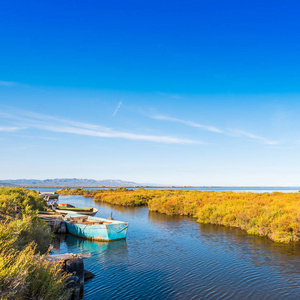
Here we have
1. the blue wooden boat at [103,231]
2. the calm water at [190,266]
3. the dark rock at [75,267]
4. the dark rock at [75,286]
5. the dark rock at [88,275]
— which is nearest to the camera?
the dark rock at [75,286]

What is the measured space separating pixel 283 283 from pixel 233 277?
8.61 ft

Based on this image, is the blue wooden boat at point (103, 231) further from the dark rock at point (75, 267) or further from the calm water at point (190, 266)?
the dark rock at point (75, 267)

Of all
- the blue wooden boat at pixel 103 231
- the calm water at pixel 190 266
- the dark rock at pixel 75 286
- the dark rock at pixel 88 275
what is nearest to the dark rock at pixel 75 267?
the dark rock at pixel 75 286

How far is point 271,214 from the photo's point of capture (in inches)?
987

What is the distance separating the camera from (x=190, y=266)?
1595 cm

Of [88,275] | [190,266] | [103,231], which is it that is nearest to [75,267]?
[88,275]

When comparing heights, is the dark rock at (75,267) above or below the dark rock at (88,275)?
above

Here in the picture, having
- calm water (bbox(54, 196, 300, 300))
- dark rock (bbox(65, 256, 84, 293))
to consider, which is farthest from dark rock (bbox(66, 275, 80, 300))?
calm water (bbox(54, 196, 300, 300))

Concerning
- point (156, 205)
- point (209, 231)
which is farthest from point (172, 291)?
point (156, 205)

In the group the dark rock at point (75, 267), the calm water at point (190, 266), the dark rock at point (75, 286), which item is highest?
the dark rock at point (75, 267)

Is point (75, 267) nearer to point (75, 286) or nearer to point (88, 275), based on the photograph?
point (75, 286)

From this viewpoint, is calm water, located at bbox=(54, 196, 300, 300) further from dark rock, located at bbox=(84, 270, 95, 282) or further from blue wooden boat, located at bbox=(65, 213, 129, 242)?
blue wooden boat, located at bbox=(65, 213, 129, 242)

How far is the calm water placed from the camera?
1227 cm

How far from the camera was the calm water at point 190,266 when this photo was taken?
1227 cm
